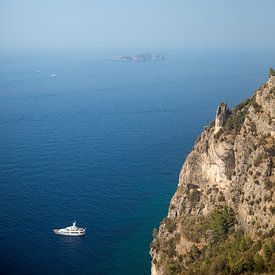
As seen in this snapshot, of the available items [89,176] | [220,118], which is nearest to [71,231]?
[89,176]

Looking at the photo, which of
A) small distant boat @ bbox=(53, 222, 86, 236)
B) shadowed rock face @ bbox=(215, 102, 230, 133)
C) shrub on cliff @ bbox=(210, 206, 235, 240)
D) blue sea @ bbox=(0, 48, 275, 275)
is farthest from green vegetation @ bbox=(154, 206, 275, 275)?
small distant boat @ bbox=(53, 222, 86, 236)

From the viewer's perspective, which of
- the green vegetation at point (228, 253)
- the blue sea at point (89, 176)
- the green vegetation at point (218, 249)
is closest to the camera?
the green vegetation at point (228, 253)

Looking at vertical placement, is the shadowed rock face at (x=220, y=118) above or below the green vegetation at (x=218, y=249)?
above

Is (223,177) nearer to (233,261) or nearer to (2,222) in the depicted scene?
(233,261)

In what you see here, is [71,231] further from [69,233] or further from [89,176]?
[89,176]

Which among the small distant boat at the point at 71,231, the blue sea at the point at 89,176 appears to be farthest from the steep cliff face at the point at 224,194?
the small distant boat at the point at 71,231

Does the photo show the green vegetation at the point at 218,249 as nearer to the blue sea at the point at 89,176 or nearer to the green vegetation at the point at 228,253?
the green vegetation at the point at 228,253

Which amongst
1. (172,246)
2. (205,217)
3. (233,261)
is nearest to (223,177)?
(205,217)

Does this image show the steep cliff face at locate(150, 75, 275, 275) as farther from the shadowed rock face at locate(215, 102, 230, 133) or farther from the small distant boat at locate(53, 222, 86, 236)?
the small distant boat at locate(53, 222, 86, 236)
